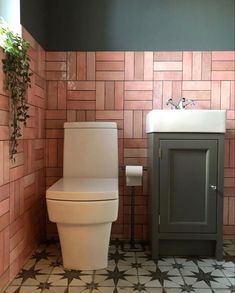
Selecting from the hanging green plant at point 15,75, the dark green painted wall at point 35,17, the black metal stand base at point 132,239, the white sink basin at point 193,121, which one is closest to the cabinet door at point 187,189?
the white sink basin at point 193,121

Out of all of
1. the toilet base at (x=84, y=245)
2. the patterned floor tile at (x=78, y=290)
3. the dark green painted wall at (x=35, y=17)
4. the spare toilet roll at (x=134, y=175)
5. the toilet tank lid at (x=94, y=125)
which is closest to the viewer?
the patterned floor tile at (x=78, y=290)

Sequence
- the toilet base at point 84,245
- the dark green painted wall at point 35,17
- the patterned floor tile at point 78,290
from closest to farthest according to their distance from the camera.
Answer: the patterned floor tile at point 78,290, the toilet base at point 84,245, the dark green painted wall at point 35,17

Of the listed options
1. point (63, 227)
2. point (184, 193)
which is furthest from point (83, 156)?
point (184, 193)

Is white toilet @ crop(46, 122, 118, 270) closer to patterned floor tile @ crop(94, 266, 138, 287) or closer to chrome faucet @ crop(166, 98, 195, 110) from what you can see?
patterned floor tile @ crop(94, 266, 138, 287)

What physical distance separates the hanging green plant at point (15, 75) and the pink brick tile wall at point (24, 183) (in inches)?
1.6

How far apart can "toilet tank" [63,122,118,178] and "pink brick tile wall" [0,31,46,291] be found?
0.25m

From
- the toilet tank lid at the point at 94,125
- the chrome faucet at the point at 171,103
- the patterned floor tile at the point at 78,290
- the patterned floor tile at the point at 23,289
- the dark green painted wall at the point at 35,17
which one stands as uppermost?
the dark green painted wall at the point at 35,17

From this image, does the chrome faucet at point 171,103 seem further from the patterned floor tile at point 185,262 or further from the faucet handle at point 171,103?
the patterned floor tile at point 185,262

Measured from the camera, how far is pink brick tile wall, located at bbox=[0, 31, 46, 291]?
5.47 feet

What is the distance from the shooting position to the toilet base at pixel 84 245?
6.00 ft

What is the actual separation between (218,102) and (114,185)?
3.63ft

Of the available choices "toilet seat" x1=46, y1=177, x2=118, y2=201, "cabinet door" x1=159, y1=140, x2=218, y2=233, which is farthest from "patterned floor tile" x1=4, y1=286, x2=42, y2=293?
"cabinet door" x1=159, y1=140, x2=218, y2=233

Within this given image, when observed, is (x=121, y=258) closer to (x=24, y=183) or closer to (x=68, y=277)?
(x=68, y=277)

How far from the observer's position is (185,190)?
2037mm
